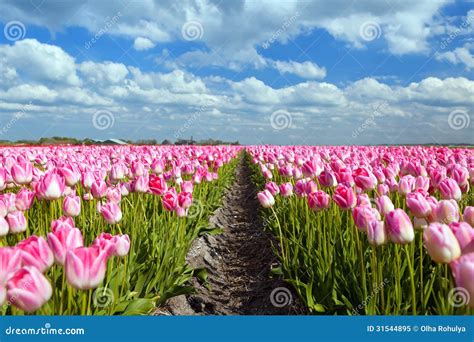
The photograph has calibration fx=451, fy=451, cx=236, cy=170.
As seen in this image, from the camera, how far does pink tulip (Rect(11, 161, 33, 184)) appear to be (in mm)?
4059

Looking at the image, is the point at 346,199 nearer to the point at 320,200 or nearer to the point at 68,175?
the point at 320,200

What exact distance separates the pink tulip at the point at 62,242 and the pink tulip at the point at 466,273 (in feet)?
5.03

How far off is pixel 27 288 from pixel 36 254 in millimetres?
173

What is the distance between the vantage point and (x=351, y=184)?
404 centimetres

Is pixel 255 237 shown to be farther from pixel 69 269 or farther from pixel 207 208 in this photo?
pixel 69 269

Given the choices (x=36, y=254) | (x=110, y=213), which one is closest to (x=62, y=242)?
(x=36, y=254)

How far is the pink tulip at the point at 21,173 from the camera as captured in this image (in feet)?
13.3

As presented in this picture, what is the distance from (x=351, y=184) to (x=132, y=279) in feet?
6.72

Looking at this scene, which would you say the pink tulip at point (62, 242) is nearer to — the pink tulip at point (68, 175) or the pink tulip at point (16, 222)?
the pink tulip at point (16, 222)

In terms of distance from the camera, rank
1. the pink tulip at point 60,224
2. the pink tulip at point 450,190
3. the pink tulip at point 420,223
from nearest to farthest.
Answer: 1. the pink tulip at point 60,224
2. the pink tulip at point 420,223
3. the pink tulip at point 450,190

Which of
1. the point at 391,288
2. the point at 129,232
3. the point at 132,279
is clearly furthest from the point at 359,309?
the point at 129,232

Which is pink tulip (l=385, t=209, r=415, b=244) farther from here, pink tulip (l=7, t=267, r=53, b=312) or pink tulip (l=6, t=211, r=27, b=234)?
pink tulip (l=6, t=211, r=27, b=234)

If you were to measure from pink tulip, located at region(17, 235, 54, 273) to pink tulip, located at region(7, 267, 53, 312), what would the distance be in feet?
0.36

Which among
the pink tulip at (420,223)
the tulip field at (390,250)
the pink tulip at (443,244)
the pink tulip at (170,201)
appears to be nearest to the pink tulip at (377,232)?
the tulip field at (390,250)
